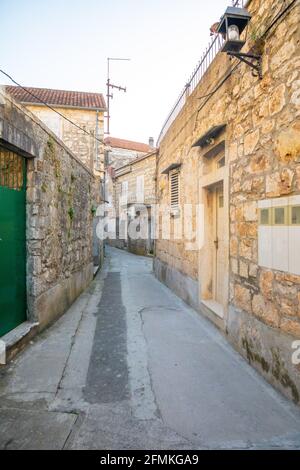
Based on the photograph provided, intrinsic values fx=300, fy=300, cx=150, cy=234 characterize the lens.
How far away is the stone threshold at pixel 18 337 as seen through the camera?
3436 mm

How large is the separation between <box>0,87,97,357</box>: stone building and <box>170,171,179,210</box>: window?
9.29ft

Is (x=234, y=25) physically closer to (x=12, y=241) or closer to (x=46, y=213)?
(x=46, y=213)

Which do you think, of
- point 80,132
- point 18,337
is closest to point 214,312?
point 18,337

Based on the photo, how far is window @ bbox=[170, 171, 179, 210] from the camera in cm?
748

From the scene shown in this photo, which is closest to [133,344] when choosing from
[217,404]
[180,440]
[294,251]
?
[217,404]

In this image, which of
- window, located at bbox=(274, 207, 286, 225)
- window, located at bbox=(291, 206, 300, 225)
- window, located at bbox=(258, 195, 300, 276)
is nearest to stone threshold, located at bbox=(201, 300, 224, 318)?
window, located at bbox=(258, 195, 300, 276)

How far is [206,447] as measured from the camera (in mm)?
2076

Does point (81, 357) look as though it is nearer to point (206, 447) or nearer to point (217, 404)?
point (217, 404)

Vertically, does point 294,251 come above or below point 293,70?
below

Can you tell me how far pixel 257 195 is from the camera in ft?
10.9

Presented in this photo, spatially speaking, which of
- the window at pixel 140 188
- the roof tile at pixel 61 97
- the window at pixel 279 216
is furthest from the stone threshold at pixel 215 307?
the window at pixel 140 188

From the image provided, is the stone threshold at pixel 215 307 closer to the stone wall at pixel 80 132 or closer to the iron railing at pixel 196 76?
the iron railing at pixel 196 76

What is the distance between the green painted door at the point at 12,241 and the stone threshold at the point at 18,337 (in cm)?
7
